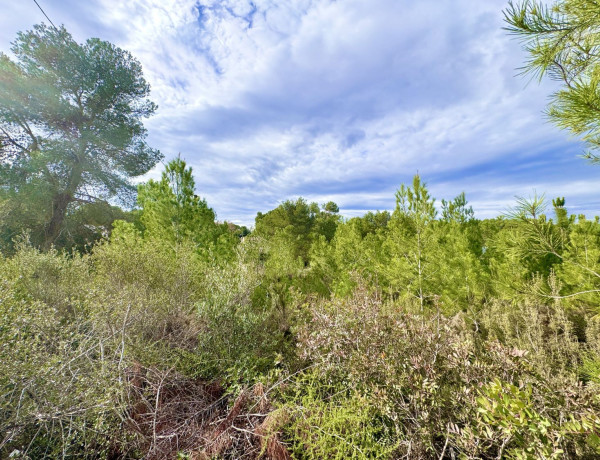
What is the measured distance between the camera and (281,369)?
2746 millimetres

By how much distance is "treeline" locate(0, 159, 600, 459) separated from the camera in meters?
1.74

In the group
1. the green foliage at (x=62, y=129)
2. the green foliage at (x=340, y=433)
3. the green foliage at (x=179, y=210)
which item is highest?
the green foliage at (x=62, y=129)

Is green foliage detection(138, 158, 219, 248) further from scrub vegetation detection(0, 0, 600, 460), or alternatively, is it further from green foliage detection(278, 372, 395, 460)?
green foliage detection(278, 372, 395, 460)

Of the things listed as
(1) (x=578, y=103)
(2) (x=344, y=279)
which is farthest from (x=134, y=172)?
(1) (x=578, y=103)

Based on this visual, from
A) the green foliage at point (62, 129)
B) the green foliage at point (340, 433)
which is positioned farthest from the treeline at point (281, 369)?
the green foliage at point (62, 129)

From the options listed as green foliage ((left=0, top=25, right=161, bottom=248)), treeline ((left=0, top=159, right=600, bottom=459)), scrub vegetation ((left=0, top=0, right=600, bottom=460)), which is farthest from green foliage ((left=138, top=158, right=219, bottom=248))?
green foliage ((left=0, top=25, right=161, bottom=248))

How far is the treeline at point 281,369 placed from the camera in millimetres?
1737

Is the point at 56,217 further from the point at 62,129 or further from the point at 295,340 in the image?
the point at 295,340

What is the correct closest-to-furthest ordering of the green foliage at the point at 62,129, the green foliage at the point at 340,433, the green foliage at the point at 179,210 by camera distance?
the green foliage at the point at 340,433
the green foliage at the point at 179,210
the green foliage at the point at 62,129

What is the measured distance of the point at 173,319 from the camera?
412 cm

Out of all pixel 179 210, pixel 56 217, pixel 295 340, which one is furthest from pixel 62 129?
pixel 295 340

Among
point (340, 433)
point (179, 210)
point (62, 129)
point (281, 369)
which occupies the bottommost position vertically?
point (340, 433)

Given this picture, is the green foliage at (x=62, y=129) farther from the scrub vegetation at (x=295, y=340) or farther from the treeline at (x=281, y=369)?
the treeline at (x=281, y=369)

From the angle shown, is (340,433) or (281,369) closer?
(340,433)
